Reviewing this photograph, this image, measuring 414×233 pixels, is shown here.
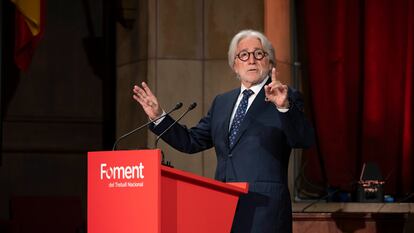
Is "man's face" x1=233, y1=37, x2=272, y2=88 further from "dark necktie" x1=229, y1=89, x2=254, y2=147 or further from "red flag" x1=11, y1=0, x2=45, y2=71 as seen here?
"red flag" x1=11, y1=0, x2=45, y2=71

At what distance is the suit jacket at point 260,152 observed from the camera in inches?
152

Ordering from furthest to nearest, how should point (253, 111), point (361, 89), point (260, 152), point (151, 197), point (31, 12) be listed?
point (31, 12) → point (361, 89) → point (253, 111) → point (260, 152) → point (151, 197)

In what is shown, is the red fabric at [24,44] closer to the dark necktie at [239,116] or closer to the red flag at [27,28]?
the red flag at [27,28]

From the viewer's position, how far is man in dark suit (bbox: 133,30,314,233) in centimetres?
385

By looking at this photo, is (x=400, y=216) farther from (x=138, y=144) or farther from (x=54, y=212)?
(x=54, y=212)

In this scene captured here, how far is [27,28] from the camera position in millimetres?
6727

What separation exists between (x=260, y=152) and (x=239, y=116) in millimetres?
243

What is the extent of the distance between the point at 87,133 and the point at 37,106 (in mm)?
445

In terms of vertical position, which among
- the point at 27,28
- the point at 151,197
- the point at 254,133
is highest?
the point at 27,28

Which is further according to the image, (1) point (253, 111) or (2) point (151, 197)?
(1) point (253, 111)

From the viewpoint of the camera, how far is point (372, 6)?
637 centimetres

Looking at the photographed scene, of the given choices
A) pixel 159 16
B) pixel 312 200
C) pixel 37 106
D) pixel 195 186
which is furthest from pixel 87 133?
pixel 195 186

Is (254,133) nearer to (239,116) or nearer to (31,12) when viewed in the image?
(239,116)

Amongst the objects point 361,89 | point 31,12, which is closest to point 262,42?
point 361,89
